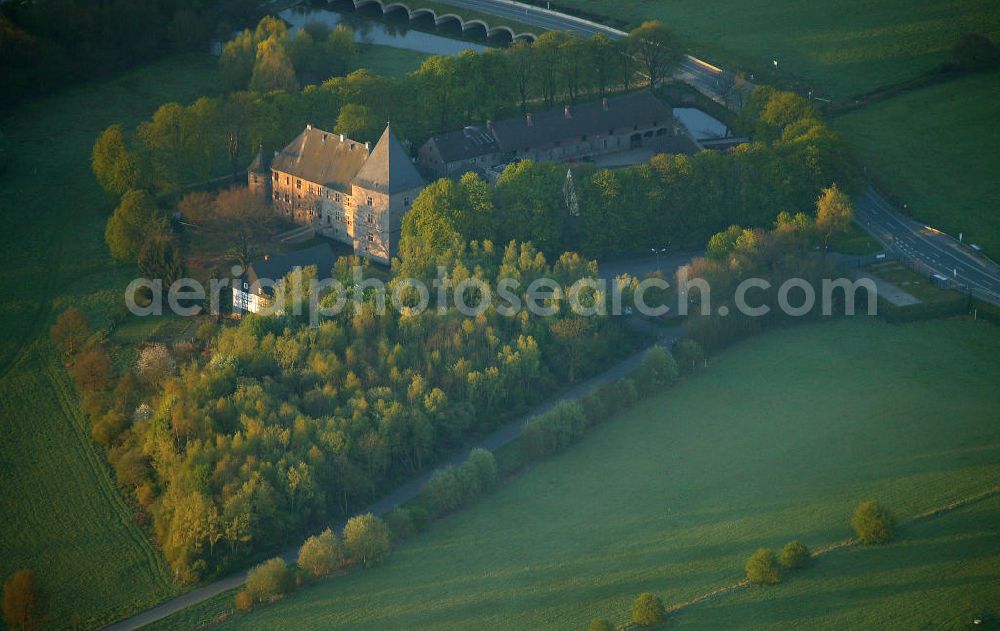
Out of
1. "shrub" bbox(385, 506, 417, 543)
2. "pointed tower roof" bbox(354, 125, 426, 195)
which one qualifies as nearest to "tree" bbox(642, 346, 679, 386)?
"shrub" bbox(385, 506, 417, 543)

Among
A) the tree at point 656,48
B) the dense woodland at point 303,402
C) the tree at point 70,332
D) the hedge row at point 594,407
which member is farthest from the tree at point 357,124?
the hedge row at point 594,407

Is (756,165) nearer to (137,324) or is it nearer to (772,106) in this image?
(772,106)

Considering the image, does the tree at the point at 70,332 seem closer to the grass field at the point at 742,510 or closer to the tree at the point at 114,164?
the tree at the point at 114,164

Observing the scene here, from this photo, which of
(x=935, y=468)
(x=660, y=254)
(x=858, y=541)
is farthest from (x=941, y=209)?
(x=858, y=541)

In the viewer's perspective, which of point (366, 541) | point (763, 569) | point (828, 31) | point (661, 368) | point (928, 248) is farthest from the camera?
point (828, 31)

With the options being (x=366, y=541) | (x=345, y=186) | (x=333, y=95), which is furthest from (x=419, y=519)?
(x=333, y=95)

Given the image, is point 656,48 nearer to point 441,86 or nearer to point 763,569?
point 441,86
